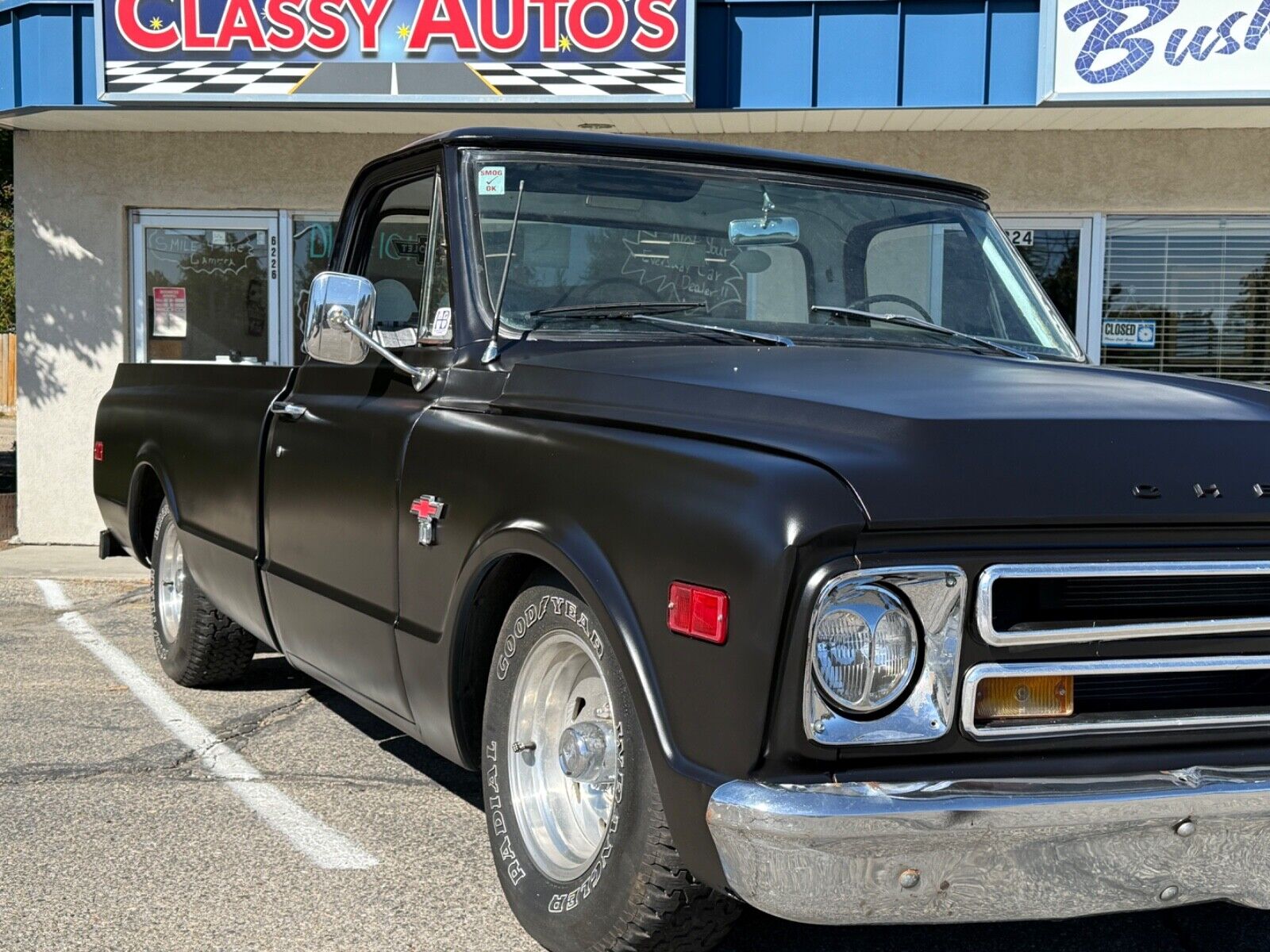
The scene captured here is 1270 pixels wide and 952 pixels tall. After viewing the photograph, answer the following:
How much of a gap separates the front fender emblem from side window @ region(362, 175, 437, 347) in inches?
27.6

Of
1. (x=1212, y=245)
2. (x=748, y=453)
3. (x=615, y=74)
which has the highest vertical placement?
(x=615, y=74)

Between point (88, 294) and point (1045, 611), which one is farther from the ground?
point (88, 294)

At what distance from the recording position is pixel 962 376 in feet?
9.69

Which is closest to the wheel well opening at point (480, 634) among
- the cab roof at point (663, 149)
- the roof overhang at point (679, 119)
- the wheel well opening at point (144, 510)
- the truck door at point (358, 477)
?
the truck door at point (358, 477)

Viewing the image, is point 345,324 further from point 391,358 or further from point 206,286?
point 206,286

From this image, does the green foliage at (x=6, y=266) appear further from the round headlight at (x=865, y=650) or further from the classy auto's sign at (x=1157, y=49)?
the round headlight at (x=865, y=650)

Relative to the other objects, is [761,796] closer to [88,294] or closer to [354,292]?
[354,292]

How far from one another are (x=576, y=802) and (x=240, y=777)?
1880mm

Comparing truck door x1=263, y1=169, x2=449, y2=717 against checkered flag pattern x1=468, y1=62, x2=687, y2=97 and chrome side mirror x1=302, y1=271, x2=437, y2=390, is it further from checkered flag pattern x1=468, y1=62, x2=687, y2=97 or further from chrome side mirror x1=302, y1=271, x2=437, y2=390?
checkered flag pattern x1=468, y1=62, x2=687, y2=97

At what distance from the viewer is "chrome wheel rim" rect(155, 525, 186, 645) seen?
19.0ft

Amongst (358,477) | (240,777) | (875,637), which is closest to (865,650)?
(875,637)

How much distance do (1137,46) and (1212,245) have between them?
203cm

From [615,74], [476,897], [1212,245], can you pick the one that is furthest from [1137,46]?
[476,897]

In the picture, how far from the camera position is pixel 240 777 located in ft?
15.0
